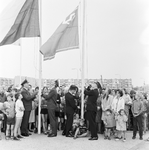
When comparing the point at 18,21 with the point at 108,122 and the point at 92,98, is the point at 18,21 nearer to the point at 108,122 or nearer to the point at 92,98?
the point at 92,98

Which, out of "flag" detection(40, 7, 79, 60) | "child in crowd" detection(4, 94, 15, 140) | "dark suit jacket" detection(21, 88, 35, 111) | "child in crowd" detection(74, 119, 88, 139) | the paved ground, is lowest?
the paved ground

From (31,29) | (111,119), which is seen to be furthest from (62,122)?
(31,29)

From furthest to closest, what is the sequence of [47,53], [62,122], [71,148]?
1. [62,122]
2. [47,53]
3. [71,148]

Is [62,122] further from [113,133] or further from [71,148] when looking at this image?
[71,148]

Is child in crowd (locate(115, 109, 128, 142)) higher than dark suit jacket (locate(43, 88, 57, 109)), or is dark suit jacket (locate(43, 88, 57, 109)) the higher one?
dark suit jacket (locate(43, 88, 57, 109))

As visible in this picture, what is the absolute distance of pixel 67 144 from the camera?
8023 millimetres

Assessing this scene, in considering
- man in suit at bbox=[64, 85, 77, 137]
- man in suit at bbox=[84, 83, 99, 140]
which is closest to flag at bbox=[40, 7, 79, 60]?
man in suit at bbox=[64, 85, 77, 137]

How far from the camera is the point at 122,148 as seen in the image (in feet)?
24.9

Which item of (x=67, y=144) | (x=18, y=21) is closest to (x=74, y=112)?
(x=67, y=144)

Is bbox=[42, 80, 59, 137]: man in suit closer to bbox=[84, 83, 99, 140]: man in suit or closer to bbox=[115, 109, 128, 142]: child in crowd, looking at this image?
bbox=[84, 83, 99, 140]: man in suit

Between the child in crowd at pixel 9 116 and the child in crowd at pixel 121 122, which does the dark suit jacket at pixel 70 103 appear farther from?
the child in crowd at pixel 9 116

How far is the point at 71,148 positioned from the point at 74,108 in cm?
213

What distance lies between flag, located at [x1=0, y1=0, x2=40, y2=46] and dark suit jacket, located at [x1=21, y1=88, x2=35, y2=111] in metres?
2.14

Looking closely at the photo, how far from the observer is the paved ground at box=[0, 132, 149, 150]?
7.59m
